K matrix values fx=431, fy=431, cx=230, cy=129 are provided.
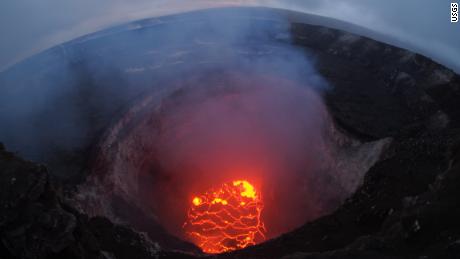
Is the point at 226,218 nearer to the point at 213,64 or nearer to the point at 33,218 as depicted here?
the point at 213,64

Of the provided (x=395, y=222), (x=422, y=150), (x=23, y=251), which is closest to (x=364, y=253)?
(x=395, y=222)

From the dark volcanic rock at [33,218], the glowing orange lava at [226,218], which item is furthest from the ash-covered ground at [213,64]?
the glowing orange lava at [226,218]

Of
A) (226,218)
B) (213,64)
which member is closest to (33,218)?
(226,218)

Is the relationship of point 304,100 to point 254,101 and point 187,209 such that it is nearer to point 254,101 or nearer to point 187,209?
point 254,101

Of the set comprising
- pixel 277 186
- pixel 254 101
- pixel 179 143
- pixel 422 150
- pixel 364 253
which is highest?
pixel 254 101

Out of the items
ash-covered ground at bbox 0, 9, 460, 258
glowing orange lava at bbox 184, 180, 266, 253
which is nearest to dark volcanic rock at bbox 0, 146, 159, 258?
ash-covered ground at bbox 0, 9, 460, 258

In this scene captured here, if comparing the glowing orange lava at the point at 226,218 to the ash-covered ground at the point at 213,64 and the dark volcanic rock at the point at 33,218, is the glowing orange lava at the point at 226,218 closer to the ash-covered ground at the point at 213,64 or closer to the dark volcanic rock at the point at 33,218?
the ash-covered ground at the point at 213,64

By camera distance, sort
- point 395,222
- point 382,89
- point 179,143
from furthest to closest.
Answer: point 179,143
point 382,89
point 395,222

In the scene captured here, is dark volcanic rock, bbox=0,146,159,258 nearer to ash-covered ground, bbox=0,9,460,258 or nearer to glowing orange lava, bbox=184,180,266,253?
ash-covered ground, bbox=0,9,460,258
